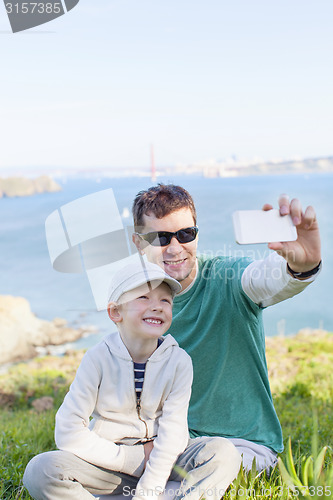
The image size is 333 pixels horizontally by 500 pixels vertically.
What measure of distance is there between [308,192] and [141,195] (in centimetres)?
2963

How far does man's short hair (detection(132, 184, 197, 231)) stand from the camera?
2.76 metres

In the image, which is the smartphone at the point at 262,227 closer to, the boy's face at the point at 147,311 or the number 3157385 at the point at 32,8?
the boy's face at the point at 147,311

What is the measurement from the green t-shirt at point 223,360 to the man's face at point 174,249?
0.15 metres

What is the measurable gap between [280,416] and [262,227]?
2.53 metres

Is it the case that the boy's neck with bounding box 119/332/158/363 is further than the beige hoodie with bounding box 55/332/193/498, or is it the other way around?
the boy's neck with bounding box 119/332/158/363

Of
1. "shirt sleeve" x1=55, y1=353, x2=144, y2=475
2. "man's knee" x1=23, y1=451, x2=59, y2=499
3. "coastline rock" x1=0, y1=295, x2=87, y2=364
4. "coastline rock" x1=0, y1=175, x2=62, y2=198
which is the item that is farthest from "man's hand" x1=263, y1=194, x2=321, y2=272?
"coastline rock" x1=0, y1=175, x2=62, y2=198

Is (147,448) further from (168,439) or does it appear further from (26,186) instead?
(26,186)

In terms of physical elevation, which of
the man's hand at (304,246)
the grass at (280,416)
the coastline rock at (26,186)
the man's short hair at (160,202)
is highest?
the man's hand at (304,246)

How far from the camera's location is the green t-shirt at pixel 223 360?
9.09 ft

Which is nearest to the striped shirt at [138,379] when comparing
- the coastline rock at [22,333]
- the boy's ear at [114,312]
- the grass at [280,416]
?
the boy's ear at [114,312]

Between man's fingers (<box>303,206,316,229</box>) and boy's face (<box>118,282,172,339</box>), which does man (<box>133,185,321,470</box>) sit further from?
man's fingers (<box>303,206,316,229</box>)

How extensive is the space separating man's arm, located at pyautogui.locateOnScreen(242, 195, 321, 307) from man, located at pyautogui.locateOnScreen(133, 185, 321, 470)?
0.38 ft

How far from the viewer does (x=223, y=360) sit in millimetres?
2779

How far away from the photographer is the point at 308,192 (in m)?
31.2
